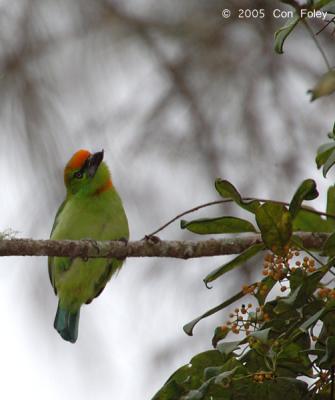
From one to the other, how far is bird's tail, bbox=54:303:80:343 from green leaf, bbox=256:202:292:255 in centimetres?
209

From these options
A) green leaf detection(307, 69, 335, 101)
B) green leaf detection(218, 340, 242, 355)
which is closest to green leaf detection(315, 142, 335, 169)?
green leaf detection(307, 69, 335, 101)

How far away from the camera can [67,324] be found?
3441mm

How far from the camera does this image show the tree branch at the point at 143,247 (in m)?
2.05

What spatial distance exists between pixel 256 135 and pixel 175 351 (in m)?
0.87

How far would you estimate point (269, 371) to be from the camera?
1.34 metres

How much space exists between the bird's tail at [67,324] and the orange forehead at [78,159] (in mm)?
567

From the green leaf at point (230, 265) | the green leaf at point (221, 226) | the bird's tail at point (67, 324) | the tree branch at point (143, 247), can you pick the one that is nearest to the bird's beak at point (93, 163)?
the bird's tail at point (67, 324)

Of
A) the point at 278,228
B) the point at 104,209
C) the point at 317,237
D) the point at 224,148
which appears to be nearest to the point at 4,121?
the point at 104,209

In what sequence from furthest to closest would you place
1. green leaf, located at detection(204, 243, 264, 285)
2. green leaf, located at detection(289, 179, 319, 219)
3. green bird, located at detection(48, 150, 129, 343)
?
green bird, located at detection(48, 150, 129, 343)
green leaf, located at detection(204, 243, 264, 285)
green leaf, located at detection(289, 179, 319, 219)

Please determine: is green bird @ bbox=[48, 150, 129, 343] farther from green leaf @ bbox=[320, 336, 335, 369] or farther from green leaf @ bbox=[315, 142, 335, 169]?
green leaf @ bbox=[320, 336, 335, 369]

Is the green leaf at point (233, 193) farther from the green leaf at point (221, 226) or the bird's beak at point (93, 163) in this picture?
the bird's beak at point (93, 163)

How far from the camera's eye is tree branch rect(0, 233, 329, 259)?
2.05m

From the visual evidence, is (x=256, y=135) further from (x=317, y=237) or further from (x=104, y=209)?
(x=317, y=237)

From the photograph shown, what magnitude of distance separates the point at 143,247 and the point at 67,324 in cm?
136
